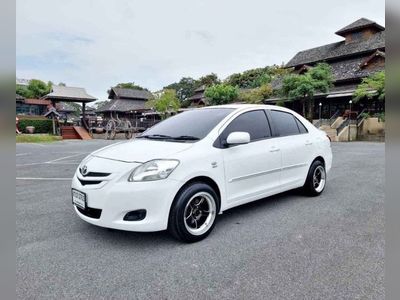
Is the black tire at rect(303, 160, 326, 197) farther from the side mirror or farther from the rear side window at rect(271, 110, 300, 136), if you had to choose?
the side mirror

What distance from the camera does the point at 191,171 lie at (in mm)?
3180

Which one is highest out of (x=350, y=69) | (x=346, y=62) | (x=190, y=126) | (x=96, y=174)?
(x=346, y=62)

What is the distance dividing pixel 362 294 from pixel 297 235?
1124mm

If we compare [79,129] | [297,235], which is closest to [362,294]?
[297,235]

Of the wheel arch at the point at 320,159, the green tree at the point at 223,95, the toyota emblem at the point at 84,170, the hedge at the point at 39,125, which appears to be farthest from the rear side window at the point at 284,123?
the hedge at the point at 39,125

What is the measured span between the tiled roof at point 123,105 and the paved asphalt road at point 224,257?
41.3 m

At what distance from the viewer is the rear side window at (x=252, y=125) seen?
388cm

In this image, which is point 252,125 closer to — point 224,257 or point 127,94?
point 224,257

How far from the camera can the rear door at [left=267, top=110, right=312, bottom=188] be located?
4.36m

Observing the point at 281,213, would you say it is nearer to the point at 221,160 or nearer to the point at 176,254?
the point at 221,160

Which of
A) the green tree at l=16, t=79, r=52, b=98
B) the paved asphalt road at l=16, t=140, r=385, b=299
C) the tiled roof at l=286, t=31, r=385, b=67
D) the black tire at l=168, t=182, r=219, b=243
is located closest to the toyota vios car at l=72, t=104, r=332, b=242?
the black tire at l=168, t=182, r=219, b=243

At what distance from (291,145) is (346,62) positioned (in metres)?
28.9

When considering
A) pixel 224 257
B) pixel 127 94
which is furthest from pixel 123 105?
pixel 224 257

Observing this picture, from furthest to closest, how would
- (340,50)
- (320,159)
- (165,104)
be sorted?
(165,104) → (340,50) → (320,159)
